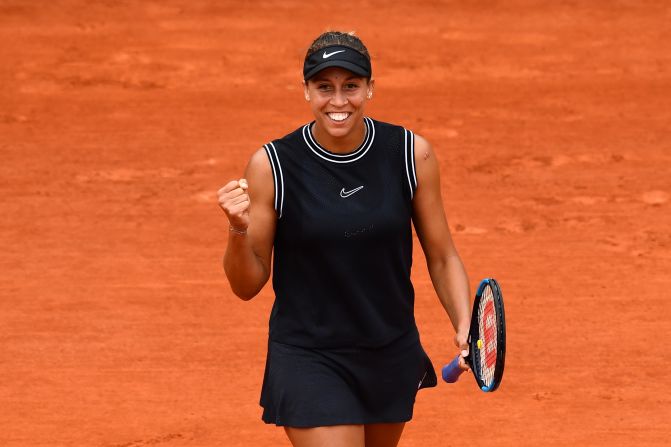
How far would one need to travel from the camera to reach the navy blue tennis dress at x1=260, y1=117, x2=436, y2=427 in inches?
186

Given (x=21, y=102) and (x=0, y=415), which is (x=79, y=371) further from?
(x=21, y=102)

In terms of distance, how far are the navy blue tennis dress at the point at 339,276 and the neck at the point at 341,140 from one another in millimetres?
22

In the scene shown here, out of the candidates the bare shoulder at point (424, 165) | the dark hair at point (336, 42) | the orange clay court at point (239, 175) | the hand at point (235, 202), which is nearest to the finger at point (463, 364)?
the bare shoulder at point (424, 165)

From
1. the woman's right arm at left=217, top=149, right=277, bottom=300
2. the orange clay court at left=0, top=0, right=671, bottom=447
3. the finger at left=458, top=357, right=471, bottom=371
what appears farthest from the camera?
the orange clay court at left=0, top=0, right=671, bottom=447

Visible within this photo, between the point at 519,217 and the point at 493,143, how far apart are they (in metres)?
1.57

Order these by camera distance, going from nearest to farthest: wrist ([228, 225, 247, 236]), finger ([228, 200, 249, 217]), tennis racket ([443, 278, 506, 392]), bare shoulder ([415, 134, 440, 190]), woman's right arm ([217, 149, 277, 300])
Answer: finger ([228, 200, 249, 217])
wrist ([228, 225, 247, 236])
woman's right arm ([217, 149, 277, 300])
tennis racket ([443, 278, 506, 392])
bare shoulder ([415, 134, 440, 190])

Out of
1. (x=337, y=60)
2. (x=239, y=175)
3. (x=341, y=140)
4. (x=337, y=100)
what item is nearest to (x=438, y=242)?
(x=341, y=140)

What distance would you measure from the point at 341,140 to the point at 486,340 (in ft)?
2.93

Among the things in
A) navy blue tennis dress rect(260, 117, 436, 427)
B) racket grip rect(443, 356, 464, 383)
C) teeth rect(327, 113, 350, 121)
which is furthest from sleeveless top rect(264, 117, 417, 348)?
racket grip rect(443, 356, 464, 383)

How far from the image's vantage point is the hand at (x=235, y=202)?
4.42m

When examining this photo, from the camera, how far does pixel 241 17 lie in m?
15.0

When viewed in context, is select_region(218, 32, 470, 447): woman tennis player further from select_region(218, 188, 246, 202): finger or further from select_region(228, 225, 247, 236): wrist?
select_region(218, 188, 246, 202): finger

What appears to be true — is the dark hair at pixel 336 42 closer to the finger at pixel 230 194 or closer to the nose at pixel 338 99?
the nose at pixel 338 99

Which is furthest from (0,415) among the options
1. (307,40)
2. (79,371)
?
(307,40)
